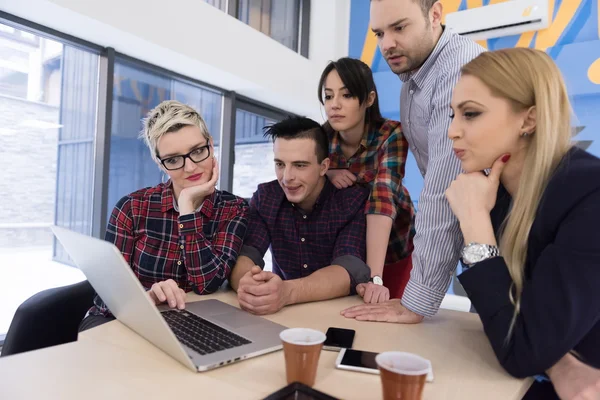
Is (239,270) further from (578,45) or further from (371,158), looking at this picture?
(578,45)

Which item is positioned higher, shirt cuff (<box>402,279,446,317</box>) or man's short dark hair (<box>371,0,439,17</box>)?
man's short dark hair (<box>371,0,439,17</box>)

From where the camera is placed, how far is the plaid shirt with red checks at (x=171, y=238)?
139cm

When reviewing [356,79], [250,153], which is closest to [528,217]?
[356,79]

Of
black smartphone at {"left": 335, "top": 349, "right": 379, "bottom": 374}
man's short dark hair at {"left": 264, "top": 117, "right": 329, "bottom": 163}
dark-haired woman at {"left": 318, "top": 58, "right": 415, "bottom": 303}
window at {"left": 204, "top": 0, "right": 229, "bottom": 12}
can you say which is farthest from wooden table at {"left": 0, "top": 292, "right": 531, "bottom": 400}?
window at {"left": 204, "top": 0, "right": 229, "bottom": 12}

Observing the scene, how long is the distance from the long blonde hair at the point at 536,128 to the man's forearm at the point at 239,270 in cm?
82

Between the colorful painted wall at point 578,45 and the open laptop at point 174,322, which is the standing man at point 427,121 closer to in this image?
the open laptop at point 174,322

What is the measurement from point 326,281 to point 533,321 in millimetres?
644

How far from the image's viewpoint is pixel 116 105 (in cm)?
326

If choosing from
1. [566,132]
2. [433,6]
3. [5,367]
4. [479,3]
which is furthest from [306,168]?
[479,3]

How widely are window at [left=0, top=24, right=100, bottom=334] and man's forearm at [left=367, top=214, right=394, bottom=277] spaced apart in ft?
7.38

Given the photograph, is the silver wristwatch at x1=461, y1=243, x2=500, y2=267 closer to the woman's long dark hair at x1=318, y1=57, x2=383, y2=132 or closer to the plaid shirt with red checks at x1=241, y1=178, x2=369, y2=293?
the plaid shirt with red checks at x1=241, y1=178, x2=369, y2=293

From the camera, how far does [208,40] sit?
10.6 feet

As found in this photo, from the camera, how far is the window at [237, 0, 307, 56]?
4124 millimetres

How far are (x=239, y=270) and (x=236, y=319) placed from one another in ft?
1.27
